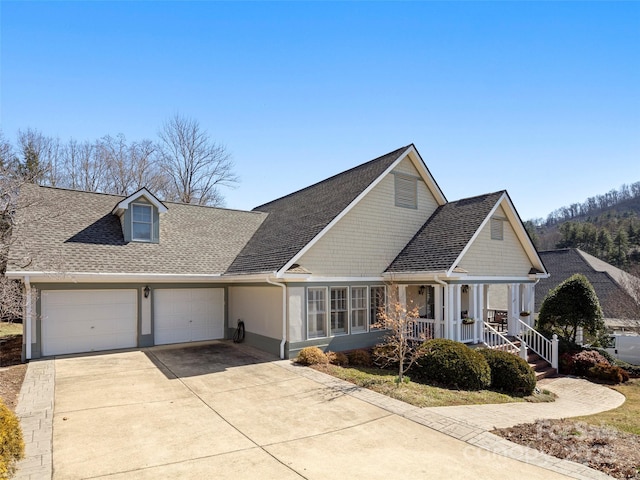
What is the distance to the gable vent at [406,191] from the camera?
54.2 ft

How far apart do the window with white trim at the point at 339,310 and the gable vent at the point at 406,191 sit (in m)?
4.50

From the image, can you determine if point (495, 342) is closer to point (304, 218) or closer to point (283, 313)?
point (283, 313)

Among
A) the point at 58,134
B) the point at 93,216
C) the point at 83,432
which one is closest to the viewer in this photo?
the point at 83,432

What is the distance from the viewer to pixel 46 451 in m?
6.16

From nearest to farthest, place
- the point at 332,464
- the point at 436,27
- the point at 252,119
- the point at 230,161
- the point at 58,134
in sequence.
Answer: the point at 332,464 → the point at 436,27 → the point at 252,119 → the point at 58,134 → the point at 230,161

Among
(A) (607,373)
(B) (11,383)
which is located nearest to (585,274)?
(A) (607,373)

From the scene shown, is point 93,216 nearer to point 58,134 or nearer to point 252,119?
point 252,119

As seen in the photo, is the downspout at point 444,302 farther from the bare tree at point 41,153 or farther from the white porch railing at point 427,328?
the bare tree at point 41,153

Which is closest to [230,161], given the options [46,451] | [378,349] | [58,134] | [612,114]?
[58,134]

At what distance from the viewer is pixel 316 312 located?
14.0 metres

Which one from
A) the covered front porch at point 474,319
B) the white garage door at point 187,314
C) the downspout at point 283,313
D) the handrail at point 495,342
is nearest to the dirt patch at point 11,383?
the white garage door at point 187,314

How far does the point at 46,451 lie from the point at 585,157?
19633 mm

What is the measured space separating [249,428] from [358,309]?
852 centimetres

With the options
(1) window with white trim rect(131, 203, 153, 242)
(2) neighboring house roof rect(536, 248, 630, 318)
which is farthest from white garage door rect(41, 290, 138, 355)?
(2) neighboring house roof rect(536, 248, 630, 318)
